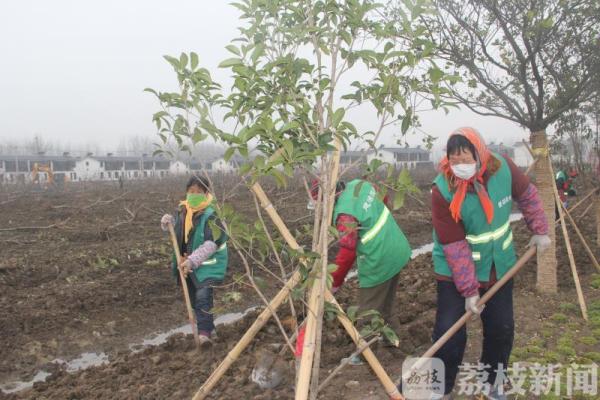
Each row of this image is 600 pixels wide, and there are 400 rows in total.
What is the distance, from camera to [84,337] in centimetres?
518

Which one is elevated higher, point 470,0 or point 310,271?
point 470,0

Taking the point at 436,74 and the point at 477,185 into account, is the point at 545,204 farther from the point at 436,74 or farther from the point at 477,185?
the point at 436,74

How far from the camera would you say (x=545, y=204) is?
4.60 m

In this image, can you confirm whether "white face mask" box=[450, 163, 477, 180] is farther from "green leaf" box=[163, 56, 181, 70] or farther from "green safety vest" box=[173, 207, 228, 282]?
"green safety vest" box=[173, 207, 228, 282]

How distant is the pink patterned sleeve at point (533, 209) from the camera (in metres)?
2.86

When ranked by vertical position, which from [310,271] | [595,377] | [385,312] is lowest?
[595,377]

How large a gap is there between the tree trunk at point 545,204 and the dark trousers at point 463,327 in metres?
1.94

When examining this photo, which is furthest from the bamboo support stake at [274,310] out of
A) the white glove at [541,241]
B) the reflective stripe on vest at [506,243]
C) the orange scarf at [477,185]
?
the white glove at [541,241]

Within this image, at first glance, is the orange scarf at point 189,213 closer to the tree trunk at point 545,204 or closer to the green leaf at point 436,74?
the green leaf at point 436,74

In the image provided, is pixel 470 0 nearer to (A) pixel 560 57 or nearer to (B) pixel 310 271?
(A) pixel 560 57

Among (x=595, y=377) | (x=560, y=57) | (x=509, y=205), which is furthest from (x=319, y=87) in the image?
(x=560, y=57)

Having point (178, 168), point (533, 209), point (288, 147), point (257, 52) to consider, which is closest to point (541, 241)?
point (533, 209)

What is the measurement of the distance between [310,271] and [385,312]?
70.3 inches

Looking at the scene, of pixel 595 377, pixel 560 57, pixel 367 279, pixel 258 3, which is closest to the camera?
pixel 258 3
